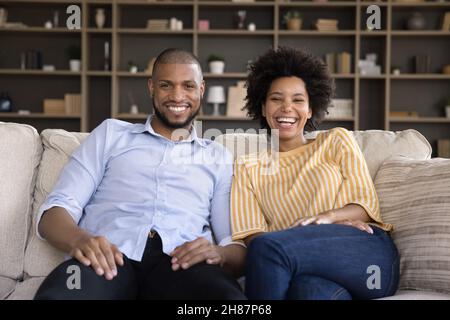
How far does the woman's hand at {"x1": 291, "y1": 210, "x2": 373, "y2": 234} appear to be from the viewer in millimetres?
1522

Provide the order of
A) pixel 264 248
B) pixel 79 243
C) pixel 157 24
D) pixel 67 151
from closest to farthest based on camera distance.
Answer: pixel 264 248 < pixel 79 243 < pixel 67 151 < pixel 157 24

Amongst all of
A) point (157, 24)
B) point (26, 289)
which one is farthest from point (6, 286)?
point (157, 24)

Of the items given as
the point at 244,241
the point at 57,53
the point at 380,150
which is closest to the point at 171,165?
the point at 244,241

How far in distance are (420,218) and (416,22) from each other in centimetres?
345

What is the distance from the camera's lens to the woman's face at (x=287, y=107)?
180cm

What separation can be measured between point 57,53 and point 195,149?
3.47 meters

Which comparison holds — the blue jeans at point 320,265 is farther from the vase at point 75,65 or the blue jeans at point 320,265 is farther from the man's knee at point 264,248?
the vase at point 75,65

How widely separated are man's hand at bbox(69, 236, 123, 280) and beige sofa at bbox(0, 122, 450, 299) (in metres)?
0.27

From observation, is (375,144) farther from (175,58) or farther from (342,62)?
(342,62)

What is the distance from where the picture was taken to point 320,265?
138 cm

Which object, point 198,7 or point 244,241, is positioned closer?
point 244,241
